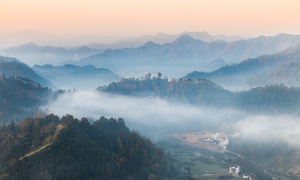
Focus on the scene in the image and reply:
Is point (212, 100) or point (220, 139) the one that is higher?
point (212, 100)

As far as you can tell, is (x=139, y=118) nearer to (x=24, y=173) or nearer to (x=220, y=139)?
(x=220, y=139)

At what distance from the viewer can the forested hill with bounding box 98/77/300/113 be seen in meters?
145

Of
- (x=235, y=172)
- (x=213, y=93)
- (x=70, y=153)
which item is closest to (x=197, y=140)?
(x=235, y=172)

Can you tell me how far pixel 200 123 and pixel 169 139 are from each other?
2986 centimetres

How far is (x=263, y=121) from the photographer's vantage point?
131m

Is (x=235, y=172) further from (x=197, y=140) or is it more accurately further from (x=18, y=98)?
(x=18, y=98)

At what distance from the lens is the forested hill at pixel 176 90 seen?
182m

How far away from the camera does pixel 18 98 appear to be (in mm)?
124438

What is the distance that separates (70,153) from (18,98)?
71844 millimetres

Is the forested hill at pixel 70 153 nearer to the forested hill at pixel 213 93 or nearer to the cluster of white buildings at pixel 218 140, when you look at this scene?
the cluster of white buildings at pixel 218 140

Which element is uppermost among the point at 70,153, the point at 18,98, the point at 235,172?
the point at 18,98

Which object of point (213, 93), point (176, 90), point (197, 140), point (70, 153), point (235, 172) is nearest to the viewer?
point (70, 153)

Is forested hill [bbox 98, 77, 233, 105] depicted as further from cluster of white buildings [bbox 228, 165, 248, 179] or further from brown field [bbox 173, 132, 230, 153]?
cluster of white buildings [bbox 228, 165, 248, 179]

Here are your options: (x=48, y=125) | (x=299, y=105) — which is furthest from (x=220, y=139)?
(x=48, y=125)
